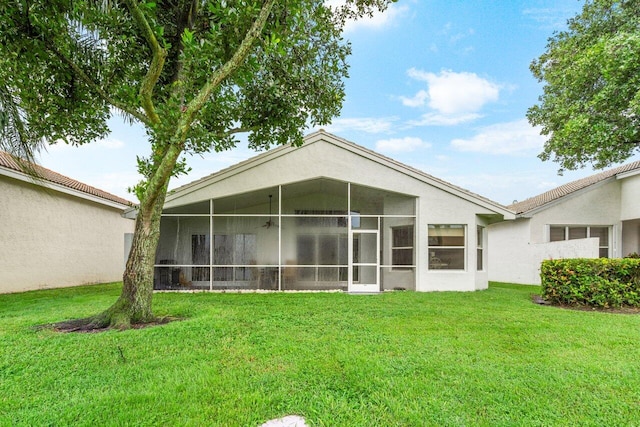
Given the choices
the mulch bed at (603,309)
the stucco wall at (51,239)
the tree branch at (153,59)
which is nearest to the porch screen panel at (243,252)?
the tree branch at (153,59)

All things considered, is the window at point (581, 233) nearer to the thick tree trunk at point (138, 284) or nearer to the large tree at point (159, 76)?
the large tree at point (159, 76)

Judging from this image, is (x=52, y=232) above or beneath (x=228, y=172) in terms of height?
beneath

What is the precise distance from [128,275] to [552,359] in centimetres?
768

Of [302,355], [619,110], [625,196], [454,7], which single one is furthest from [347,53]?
[625,196]

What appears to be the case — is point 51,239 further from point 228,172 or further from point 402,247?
point 402,247

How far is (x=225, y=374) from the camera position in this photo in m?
4.18

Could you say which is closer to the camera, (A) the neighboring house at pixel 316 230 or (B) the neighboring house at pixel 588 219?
(A) the neighboring house at pixel 316 230

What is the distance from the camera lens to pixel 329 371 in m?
4.27

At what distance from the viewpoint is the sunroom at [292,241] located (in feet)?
38.4

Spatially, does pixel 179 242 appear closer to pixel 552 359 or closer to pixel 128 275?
pixel 128 275

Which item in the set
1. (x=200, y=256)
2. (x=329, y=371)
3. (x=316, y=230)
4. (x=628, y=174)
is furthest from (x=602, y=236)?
(x=200, y=256)

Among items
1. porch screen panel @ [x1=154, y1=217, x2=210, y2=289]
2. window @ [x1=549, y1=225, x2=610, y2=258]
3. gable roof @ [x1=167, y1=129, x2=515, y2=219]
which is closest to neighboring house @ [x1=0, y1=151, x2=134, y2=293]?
porch screen panel @ [x1=154, y1=217, x2=210, y2=289]

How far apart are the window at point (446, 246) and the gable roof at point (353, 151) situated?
1228mm

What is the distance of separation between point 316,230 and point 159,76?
683 cm
